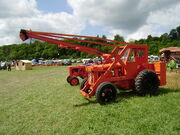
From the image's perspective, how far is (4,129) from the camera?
4.61 metres

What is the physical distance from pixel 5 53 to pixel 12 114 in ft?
367

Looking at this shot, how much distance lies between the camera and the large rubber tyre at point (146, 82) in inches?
262

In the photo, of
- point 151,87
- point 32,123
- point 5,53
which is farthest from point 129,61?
point 5,53

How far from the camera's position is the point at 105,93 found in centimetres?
611

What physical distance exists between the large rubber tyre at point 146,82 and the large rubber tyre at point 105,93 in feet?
3.94

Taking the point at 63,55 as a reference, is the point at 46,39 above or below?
below

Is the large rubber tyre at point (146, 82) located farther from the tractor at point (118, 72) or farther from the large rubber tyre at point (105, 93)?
the large rubber tyre at point (105, 93)

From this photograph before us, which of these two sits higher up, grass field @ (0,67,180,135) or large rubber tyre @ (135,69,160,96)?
large rubber tyre @ (135,69,160,96)

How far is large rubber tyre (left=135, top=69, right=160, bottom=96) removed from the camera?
Answer: 262 inches

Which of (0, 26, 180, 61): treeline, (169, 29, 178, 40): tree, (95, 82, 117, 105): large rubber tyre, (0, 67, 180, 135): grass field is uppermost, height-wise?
(169, 29, 178, 40): tree

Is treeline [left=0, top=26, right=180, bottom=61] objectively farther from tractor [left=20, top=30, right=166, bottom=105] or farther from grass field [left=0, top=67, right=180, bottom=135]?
grass field [left=0, top=67, right=180, bottom=135]

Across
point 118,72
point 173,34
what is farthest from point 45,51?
point 173,34

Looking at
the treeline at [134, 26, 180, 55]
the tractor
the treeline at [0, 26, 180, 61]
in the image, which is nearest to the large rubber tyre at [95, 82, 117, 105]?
the tractor

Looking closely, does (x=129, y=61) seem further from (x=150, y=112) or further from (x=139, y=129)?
(x=139, y=129)
